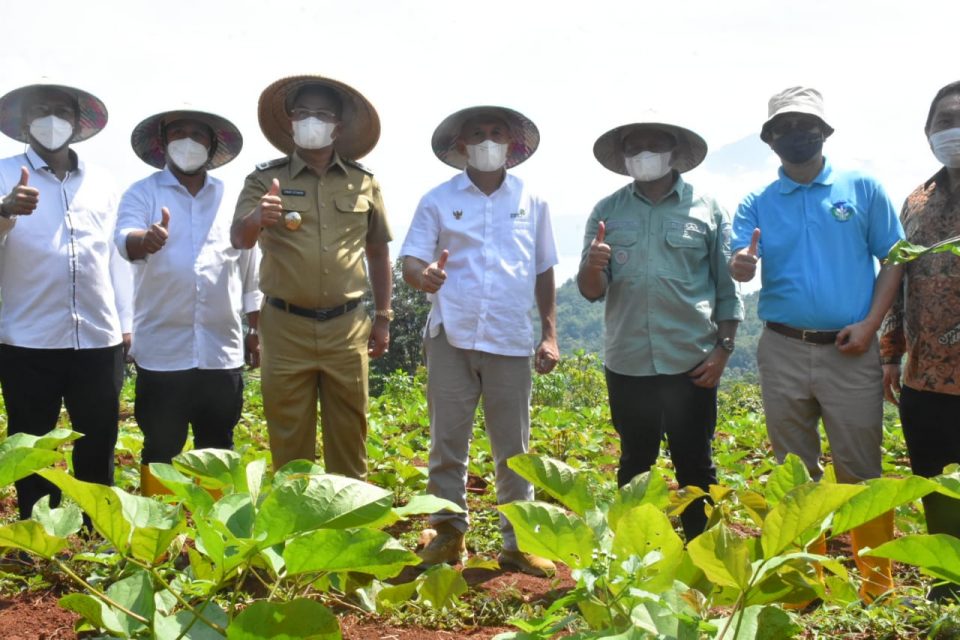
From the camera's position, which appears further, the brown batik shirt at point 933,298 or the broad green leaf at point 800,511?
the brown batik shirt at point 933,298

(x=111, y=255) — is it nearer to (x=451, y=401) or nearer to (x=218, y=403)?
(x=218, y=403)

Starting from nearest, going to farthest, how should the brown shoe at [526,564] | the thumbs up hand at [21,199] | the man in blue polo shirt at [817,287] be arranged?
the thumbs up hand at [21,199]
the man in blue polo shirt at [817,287]
the brown shoe at [526,564]

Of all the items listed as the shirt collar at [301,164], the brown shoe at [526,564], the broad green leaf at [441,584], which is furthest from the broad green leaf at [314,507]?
the shirt collar at [301,164]

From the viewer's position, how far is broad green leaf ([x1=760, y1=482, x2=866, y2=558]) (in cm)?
96

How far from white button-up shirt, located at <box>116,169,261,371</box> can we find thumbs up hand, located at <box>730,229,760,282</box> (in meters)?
2.02

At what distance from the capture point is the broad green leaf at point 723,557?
37.8 inches

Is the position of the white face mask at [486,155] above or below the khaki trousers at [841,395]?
above

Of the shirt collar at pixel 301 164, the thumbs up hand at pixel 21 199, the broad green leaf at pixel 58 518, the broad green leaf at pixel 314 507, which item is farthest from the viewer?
the shirt collar at pixel 301 164

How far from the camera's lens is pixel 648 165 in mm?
3754

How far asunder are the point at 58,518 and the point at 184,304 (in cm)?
272

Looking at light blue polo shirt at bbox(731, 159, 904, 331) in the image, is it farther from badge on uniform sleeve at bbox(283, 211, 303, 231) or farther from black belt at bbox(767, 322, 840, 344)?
badge on uniform sleeve at bbox(283, 211, 303, 231)

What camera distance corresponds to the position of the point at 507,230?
3.77 metres

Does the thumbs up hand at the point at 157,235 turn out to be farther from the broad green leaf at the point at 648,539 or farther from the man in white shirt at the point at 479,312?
the broad green leaf at the point at 648,539

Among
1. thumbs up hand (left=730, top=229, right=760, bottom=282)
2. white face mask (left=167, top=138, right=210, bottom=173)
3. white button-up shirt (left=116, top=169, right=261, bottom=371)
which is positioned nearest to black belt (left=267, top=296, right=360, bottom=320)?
white button-up shirt (left=116, top=169, right=261, bottom=371)
